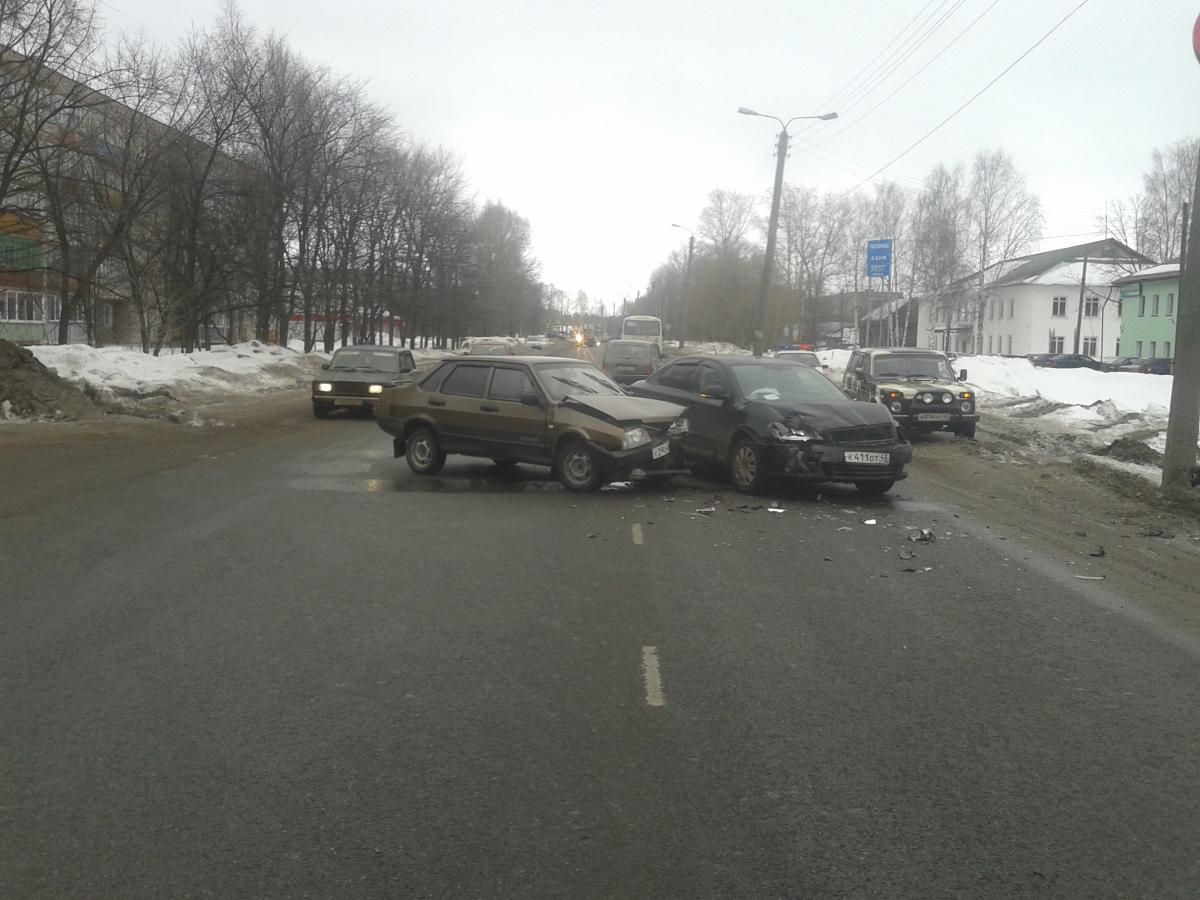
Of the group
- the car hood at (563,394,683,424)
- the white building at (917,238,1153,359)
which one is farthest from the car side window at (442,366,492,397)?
the white building at (917,238,1153,359)

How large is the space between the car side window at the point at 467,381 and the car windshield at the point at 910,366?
32.3 ft

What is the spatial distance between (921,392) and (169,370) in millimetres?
19569

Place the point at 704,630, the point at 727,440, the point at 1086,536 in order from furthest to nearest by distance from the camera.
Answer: the point at 727,440 < the point at 1086,536 < the point at 704,630

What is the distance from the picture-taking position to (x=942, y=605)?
6.80 meters

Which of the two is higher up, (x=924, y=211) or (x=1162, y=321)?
(x=924, y=211)

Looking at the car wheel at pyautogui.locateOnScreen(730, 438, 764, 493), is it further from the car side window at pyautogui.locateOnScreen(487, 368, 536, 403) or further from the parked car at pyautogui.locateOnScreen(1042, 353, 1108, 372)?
the parked car at pyautogui.locateOnScreen(1042, 353, 1108, 372)

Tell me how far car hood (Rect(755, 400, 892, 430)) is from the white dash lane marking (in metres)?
6.30

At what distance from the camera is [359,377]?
22734 mm

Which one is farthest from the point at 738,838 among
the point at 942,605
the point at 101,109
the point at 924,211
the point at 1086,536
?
the point at 924,211

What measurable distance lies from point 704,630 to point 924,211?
2938 inches

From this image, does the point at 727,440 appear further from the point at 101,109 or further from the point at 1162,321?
the point at 1162,321

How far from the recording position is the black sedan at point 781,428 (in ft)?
37.1

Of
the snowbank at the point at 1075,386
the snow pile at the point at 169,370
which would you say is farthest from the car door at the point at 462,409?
the snowbank at the point at 1075,386

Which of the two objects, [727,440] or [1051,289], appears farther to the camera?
[1051,289]
